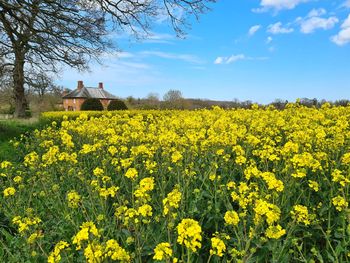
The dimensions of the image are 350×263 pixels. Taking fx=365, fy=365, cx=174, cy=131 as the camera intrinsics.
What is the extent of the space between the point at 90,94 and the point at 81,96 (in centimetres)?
164

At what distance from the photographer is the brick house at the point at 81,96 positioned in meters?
62.1

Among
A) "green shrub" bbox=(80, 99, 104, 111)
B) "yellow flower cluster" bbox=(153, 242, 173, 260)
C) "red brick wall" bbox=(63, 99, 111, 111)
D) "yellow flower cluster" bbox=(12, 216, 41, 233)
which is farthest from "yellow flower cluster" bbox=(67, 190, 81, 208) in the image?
"red brick wall" bbox=(63, 99, 111, 111)

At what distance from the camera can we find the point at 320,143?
5.24m

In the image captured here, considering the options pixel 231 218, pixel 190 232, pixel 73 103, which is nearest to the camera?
pixel 190 232

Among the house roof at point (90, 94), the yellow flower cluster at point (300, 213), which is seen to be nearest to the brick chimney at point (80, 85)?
the house roof at point (90, 94)

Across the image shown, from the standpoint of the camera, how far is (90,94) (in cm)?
6294

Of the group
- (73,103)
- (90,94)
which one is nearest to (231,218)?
(90,94)

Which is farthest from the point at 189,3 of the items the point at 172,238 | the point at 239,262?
the point at 239,262

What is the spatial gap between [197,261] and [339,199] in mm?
1346

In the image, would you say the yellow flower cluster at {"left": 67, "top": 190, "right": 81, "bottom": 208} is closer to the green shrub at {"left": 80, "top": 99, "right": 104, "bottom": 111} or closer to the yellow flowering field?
the yellow flowering field

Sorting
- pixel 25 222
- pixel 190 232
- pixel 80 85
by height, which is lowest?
pixel 25 222

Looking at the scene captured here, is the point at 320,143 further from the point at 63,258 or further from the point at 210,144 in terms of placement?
the point at 63,258

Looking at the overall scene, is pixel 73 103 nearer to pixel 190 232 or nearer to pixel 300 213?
pixel 300 213

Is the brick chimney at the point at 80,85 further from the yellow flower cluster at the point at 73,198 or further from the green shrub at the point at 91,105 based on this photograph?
the yellow flower cluster at the point at 73,198
